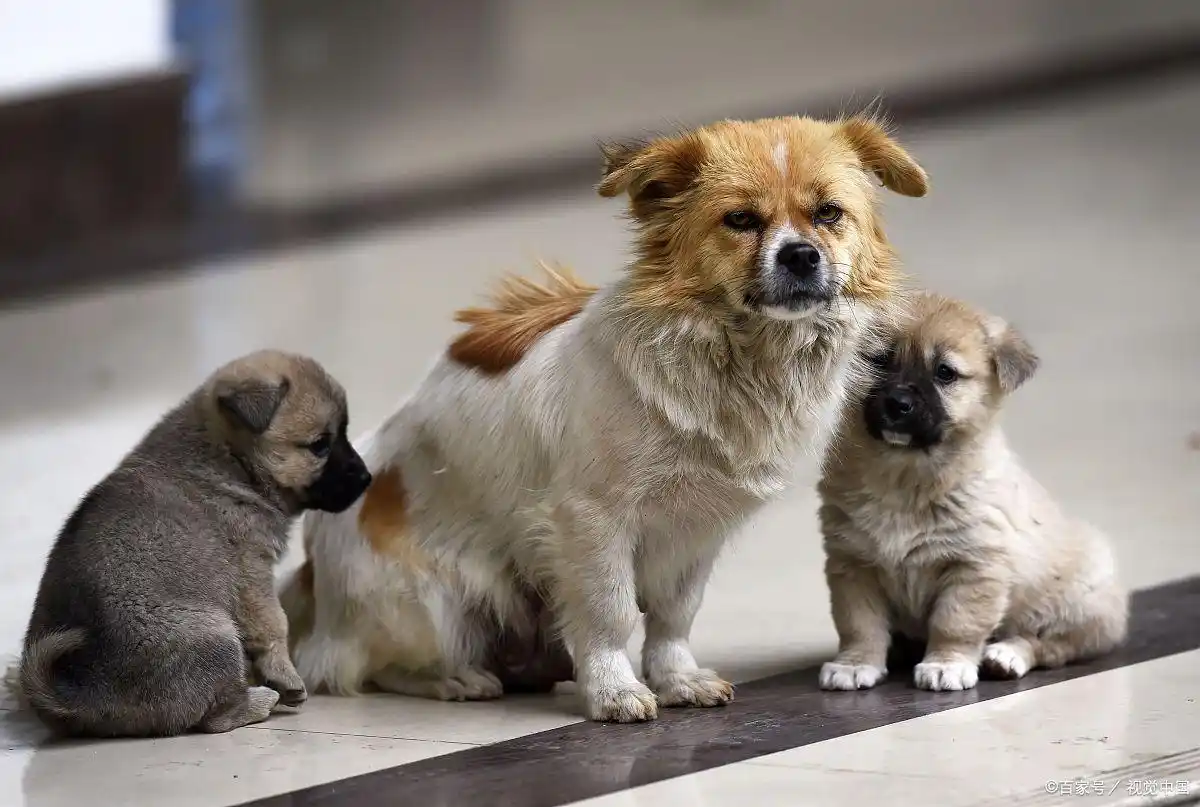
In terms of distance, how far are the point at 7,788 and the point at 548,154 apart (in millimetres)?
8231

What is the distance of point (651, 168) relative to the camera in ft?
12.1

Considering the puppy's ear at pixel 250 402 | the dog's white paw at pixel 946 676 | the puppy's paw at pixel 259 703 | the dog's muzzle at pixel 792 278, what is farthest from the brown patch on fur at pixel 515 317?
the dog's white paw at pixel 946 676

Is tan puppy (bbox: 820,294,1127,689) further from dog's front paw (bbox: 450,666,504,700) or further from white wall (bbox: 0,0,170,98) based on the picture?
white wall (bbox: 0,0,170,98)

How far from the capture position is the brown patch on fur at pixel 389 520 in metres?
3.98

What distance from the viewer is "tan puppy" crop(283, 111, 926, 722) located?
142 inches

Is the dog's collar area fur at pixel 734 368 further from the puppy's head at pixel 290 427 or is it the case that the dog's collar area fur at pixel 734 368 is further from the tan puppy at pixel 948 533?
the puppy's head at pixel 290 427

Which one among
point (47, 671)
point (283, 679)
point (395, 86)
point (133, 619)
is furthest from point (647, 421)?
point (395, 86)

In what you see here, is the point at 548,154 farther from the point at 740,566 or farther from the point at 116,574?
the point at 116,574

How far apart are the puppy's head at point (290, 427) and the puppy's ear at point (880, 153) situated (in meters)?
1.21

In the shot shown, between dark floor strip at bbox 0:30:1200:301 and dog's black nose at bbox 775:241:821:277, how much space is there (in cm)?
578

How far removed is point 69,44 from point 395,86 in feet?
10.2

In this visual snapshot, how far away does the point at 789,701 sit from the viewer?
3.87 meters

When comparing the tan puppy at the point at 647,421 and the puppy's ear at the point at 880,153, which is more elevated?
the puppy's ear at the point at 880,153

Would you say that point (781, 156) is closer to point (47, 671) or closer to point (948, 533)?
point (948, 533)
